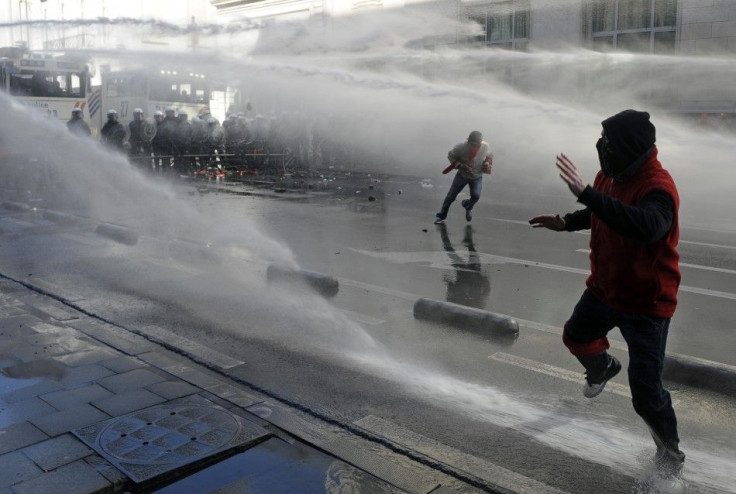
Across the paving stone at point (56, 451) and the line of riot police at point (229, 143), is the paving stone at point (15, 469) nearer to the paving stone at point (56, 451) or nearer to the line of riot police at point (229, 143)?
the paving stone at point (56, 451)

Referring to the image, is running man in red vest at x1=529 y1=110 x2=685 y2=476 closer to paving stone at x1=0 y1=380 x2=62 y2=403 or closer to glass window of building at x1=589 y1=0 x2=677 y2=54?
paving stone at x1=0 y1=380 x2=62 y2=403

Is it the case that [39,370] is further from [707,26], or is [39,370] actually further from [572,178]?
[707,26]

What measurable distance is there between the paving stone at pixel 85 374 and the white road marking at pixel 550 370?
9.24 ft

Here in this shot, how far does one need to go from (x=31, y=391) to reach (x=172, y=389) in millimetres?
881

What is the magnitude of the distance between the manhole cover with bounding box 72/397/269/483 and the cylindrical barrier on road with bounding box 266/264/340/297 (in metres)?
3.15

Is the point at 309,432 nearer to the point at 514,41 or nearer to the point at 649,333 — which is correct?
the point at 649,333

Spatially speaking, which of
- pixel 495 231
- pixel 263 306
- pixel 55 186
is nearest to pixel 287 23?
pixel 495 231

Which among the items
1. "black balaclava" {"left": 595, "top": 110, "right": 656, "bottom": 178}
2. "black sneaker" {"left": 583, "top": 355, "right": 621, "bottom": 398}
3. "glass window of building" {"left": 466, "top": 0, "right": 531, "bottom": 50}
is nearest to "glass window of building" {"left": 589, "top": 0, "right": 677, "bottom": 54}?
"glass window of building" {"left": 466, "top": 0, "right": 531, "bottom": 50}

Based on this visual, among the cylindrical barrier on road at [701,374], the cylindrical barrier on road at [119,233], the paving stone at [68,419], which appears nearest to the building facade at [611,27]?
the cylindrical barrier on road at [119,233]

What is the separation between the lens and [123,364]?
4.79 m

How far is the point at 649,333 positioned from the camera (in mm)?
3234

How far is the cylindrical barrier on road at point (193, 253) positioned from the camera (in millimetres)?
8656

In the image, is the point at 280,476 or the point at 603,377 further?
the point at 603,377

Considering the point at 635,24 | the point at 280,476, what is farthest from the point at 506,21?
the point at 280,476
